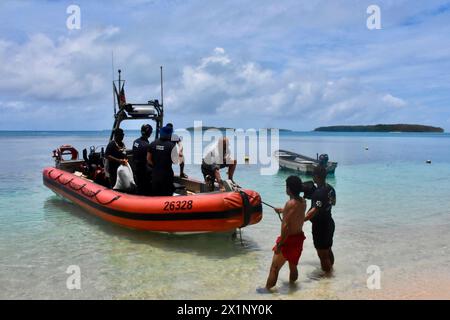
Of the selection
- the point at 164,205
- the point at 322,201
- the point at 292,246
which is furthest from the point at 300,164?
the point at 292,246

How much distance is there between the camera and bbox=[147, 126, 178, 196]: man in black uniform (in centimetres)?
782

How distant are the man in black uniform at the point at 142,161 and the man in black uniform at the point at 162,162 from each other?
38 centimetres

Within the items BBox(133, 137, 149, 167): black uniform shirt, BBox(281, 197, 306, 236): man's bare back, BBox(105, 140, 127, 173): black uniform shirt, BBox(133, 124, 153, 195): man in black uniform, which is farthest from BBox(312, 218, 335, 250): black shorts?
BBox(105, 140, 127, 173): black uniform shirt

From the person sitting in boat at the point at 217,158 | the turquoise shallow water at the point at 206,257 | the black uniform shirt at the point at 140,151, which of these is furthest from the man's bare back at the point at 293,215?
the black uniform shirt at the point at 140,151

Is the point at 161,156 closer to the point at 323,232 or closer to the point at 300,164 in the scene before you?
the point at 323,232

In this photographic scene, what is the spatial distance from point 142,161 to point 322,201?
422cm

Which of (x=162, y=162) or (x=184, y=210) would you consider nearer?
(x=184, y=210)

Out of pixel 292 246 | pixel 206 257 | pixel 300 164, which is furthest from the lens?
pixel 300 164

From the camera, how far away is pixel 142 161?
849cm

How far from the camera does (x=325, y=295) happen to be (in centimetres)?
547

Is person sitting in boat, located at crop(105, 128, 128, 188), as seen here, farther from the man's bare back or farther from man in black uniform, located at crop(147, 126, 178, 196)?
the man's bare back
